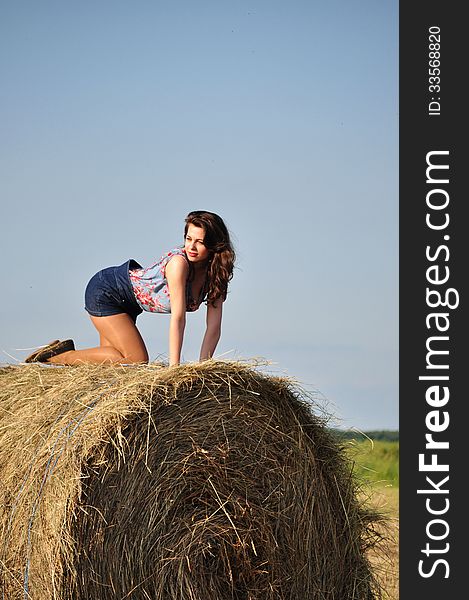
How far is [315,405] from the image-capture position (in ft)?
18.0

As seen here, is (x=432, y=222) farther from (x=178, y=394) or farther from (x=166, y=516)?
(x=166, y=516)

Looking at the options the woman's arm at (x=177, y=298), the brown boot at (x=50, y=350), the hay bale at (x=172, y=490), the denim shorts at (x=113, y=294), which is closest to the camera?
the hay bale at (x=172, y=490)

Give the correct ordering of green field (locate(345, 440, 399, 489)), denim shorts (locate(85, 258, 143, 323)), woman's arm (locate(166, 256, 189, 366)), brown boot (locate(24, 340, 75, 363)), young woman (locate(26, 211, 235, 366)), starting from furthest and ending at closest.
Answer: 1. denim shorts (locate(85, 258, 143, 323))
2. brown boot (locate(24, 340, 75, 363))
3. young woman (locate(26, 211, 235, 366))
4. green field (locate(345, 440, 399, 489))
5. woman's arm (locate(166, 256, 189, 366))

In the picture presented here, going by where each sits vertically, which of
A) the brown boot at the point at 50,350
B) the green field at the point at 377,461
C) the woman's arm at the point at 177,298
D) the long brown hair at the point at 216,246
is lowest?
the green field at the point at 377,461

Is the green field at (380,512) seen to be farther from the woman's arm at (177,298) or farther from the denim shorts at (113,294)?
the denim shorts at (113,294)

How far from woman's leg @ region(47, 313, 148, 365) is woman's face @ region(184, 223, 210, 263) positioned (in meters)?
0.82

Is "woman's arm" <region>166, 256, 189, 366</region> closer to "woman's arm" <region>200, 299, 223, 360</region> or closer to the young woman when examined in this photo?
the young woman

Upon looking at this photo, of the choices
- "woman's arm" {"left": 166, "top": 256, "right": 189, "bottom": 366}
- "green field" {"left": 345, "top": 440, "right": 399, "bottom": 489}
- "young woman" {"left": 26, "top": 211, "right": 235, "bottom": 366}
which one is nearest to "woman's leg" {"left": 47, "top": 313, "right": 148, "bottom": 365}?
"young woman" {"left": 26, "top": 211, "right": 235, "bottom": 366}

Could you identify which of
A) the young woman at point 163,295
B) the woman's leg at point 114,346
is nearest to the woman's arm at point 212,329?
the young woman at point 163,295

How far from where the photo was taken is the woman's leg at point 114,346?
632 cm

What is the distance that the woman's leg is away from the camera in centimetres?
632

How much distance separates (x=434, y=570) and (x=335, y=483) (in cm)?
71

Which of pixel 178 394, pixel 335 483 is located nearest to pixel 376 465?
pixel 335 483

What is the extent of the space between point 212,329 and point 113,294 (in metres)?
0.78
